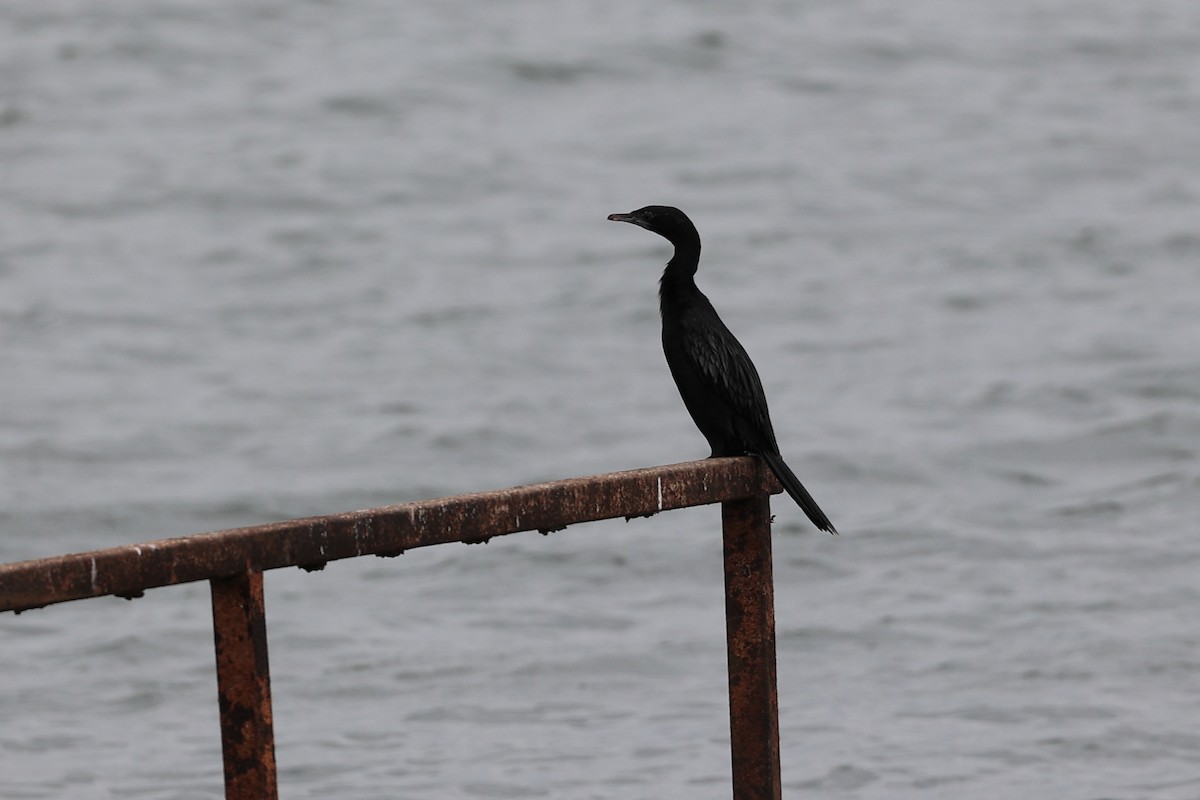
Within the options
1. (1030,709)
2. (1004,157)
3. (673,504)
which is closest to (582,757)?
(1030,709)

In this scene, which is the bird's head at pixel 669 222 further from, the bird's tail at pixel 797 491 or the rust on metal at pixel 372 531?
the rust on metal at pixel 372 531

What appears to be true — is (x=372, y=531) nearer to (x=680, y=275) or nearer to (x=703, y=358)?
(x=703, y=358)

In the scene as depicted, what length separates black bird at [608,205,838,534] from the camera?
502 cm

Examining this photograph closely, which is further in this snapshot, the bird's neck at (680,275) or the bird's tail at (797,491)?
the bird's neck at (680,275)

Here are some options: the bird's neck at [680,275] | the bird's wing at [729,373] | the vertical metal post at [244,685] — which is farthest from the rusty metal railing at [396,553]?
the bird's neck at [680,275]

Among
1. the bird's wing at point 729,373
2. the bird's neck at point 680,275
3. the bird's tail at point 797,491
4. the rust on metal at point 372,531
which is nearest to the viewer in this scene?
the rust on metal at point 372,531

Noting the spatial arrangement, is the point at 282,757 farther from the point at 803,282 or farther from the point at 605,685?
the point at 803,282

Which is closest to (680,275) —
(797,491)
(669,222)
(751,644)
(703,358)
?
(669,222)

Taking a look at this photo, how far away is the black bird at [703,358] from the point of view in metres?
5.02

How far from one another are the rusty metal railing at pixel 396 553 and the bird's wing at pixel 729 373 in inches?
23.4

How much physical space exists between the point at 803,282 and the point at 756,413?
15.8 metres

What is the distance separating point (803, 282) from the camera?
2055 cm

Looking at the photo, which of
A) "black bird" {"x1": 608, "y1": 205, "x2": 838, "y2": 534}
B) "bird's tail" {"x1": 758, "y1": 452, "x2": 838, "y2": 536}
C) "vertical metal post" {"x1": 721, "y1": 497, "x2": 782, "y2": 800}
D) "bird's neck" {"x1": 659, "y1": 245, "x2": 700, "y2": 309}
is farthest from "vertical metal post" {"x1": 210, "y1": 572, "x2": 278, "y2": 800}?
"bird's neck" {"x1": 659, "y1": 245, "x2": 700, "y2": 309}

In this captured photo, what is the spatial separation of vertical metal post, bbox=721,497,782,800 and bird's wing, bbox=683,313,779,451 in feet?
2.10
